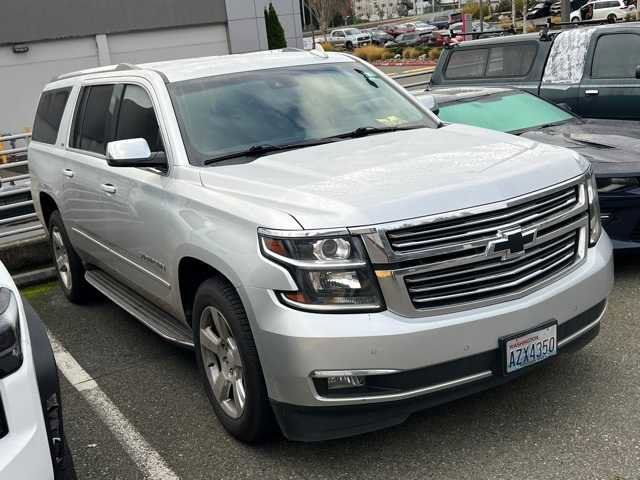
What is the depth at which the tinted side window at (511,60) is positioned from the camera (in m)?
8.90

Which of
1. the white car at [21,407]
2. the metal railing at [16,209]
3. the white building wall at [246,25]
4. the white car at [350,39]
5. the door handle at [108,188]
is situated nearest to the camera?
the white car at [21,407]

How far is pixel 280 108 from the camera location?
15.2 ft

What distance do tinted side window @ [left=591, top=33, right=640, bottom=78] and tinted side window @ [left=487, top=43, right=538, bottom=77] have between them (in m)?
0.75

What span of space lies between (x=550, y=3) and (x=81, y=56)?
42.5 meters

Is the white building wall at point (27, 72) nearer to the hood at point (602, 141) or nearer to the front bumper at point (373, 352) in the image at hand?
the hood at point (602, 141)

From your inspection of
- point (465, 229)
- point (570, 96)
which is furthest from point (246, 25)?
point (465, 229)

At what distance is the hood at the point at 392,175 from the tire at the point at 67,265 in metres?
2.60

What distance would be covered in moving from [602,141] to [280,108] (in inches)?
113

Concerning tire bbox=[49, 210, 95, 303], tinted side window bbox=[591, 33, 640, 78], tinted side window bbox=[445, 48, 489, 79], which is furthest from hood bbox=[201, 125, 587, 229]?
tinted side window bbox=[445, 48, 489, 79]

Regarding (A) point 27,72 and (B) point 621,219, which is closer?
(B) point 621,219

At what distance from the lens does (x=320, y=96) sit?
189 inches

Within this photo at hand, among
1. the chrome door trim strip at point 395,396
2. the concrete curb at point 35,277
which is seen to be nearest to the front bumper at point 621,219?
the chrome door trim strip at point 395,396

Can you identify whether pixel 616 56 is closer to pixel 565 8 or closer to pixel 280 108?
pixel 280 108

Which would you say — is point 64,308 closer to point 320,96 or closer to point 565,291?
point 320,96
